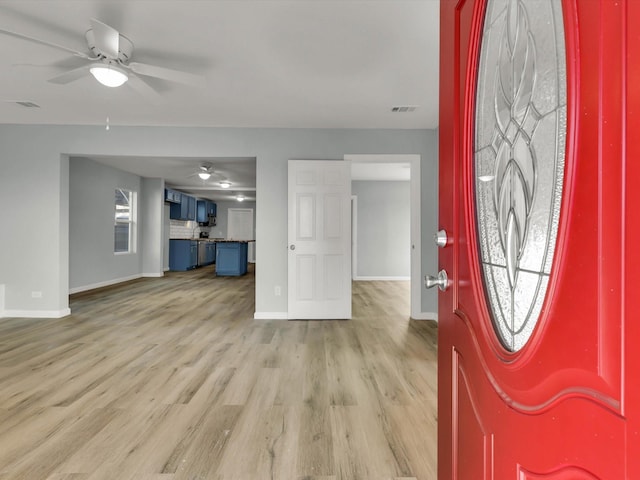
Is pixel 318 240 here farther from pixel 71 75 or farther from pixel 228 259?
pixel 228 259

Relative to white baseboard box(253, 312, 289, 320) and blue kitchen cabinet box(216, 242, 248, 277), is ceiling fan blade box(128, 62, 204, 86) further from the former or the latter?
blue kitchen cabinet box(216, 242, 248, 277)

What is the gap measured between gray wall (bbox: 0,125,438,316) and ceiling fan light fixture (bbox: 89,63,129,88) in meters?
1.91

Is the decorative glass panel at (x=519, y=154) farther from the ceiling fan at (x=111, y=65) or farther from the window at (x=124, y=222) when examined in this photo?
the window at (x=124, y=222)

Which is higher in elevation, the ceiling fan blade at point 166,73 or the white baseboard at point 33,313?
the ceiling fan blade at point 166,73

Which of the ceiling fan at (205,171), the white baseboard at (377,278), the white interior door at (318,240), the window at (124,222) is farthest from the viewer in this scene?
the white baseboard at (377,278)

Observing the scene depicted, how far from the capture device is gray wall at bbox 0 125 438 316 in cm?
429

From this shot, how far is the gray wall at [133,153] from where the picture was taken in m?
4.29

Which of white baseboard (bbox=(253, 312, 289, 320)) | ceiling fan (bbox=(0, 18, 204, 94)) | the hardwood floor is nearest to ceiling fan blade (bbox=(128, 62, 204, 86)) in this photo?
ceiling fan (bbox=(0, 18, 204, 94))

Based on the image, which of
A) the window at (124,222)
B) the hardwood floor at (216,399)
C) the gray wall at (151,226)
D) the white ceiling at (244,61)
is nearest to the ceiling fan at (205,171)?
the gray wall at (151,226)

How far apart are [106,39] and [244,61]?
952 millimetres

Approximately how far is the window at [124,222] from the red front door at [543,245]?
300 inches

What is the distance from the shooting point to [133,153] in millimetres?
4391

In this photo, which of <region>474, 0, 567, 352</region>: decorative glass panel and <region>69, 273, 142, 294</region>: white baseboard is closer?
<region>474, 0, 567, 352</region>: decorative glass panel

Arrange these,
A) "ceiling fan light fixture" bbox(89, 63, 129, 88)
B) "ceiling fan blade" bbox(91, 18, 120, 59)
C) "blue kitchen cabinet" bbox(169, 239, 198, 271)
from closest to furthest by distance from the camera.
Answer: "ceiling fan blade" bbox(91, 18, 120, 59)
"ceiling fan light fixture" bbox(89, 63, 129, 88)
"blue kitchen cabinet" bbox(169, 239, 198, 271)
